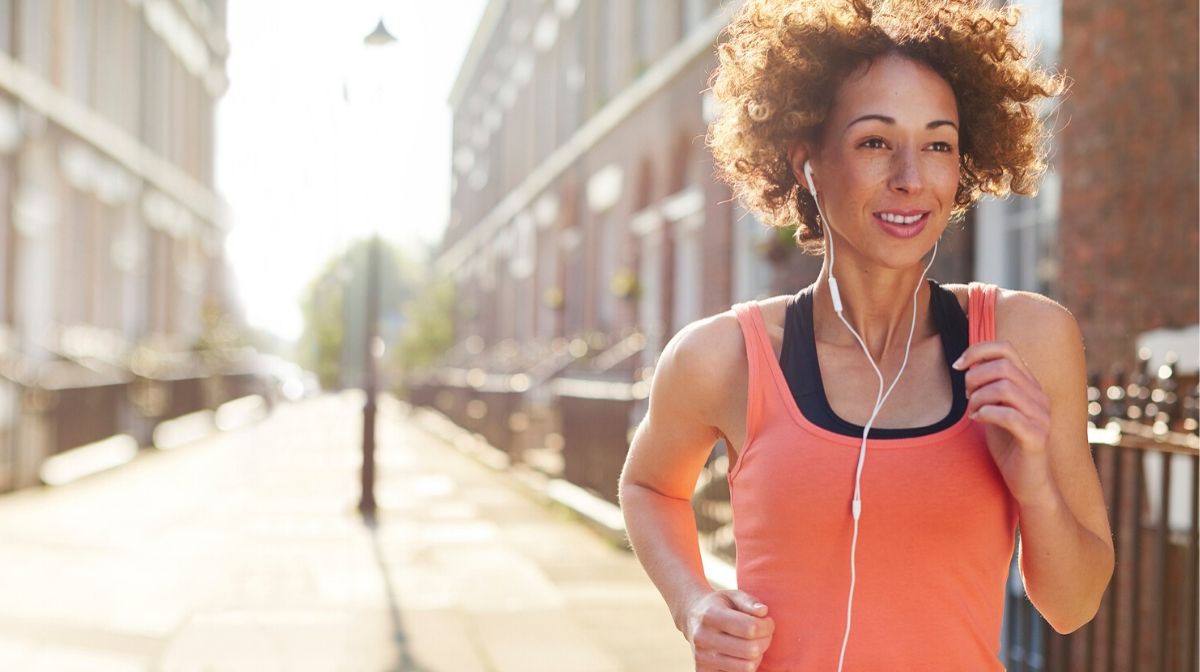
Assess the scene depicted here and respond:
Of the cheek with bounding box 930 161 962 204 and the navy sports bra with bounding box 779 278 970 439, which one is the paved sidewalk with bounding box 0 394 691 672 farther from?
the cheek with bounding box 930 161 962 204

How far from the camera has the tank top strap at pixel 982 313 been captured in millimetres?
1950

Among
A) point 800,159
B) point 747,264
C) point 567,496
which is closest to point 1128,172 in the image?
point 800,159

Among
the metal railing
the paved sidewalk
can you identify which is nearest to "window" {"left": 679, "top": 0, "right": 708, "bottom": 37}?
the paved sidewalk

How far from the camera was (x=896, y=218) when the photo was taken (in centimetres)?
201

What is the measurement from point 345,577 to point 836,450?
7.09 meters

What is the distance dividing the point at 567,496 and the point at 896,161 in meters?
10.2

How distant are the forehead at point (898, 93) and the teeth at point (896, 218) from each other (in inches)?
5.6

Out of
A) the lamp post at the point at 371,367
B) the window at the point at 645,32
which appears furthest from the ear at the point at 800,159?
the window at the point at 645,32

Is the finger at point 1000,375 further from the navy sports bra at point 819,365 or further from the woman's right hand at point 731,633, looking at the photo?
the woman's right hand at point 731,633

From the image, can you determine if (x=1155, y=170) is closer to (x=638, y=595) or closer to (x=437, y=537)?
(x=638, y=595)

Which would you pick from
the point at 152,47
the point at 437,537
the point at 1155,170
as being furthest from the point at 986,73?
the point at 152,47

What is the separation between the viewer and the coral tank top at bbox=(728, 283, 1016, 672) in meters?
1.86

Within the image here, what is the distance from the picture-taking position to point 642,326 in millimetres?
19031

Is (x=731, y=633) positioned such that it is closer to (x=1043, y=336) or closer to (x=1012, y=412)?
(x=1012, y=412)
